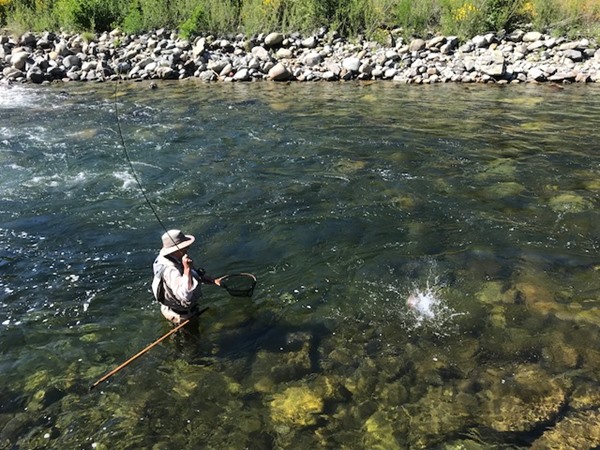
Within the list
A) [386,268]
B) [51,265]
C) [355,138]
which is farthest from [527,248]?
[51,265]

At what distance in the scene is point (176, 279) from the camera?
5.46 m

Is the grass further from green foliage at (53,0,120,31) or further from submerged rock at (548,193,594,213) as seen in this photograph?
submerged rock at (548,193,594,213)

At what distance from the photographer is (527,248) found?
7441mm

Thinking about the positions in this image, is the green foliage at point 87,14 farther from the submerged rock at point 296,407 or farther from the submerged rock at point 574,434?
the submerged rock at point 574,434

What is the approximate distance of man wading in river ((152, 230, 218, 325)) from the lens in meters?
5.38

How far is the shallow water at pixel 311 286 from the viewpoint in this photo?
473 centimetres

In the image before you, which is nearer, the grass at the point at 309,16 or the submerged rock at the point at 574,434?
the submerged rock at the point at 574,434

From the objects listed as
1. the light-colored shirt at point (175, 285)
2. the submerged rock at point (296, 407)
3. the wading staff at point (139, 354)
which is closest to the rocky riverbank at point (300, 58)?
the light-colored shirt at point (175, 285)

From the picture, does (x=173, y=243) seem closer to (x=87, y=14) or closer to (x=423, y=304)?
(x=423, y=304)

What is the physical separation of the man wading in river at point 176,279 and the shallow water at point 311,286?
37 centimetres

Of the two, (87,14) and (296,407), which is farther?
(87,14)

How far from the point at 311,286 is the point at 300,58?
58.8 ft

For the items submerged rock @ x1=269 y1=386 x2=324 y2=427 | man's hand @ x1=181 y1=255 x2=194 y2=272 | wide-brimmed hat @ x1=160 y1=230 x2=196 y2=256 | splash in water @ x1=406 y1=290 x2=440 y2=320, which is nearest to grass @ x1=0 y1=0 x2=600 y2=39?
splash in water @ x1=406 y1=290 x2=440 y2=320

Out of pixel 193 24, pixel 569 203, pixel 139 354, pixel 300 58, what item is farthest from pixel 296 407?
pixel 193 24
